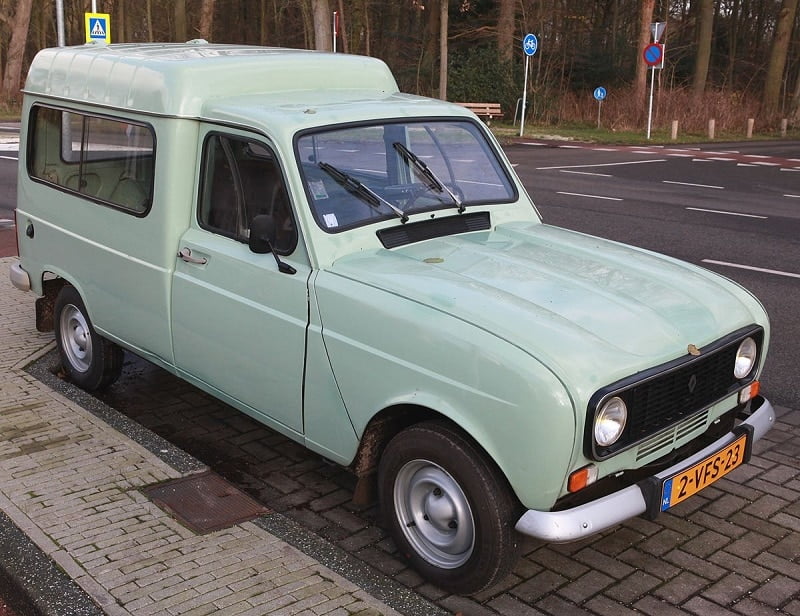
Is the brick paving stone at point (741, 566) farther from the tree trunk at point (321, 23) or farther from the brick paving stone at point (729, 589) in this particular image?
the tree trunk at point (321, 23)

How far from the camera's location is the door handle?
4.71 meters

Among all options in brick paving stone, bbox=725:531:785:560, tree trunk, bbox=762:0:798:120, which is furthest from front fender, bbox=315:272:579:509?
tree trunk, bbox=762:0:798:120

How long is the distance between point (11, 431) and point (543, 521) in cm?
337

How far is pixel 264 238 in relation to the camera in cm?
417

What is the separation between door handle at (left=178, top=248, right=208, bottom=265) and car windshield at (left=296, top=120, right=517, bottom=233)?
785mm

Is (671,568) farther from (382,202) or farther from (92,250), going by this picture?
(92,250)

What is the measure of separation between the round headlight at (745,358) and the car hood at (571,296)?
0.10 m

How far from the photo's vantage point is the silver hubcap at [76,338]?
19.8 feet

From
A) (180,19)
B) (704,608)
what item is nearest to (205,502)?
(704,608)

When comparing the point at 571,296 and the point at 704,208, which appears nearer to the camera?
the point at 571,296

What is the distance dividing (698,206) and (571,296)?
1135cm

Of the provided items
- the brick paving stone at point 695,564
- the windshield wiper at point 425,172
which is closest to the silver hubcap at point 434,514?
the brick paving stone at point 695,564

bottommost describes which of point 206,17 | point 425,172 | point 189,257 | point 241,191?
point 189,257

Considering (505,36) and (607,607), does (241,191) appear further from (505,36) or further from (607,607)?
(505,36)
